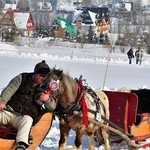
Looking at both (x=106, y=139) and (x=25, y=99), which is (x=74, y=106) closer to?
(x=25, y=99)

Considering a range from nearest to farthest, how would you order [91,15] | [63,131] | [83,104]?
1. [83,104]
2. [63,131]
3. [91,15]

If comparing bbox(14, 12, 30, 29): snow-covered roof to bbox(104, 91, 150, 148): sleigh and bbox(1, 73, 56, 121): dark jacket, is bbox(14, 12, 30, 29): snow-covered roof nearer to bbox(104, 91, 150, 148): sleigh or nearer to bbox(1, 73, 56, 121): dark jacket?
bbox(104, 91, 150, 148): sleigh

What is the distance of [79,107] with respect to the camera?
Answer: 21.5 feet

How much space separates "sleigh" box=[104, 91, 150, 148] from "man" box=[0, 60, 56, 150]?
180cm

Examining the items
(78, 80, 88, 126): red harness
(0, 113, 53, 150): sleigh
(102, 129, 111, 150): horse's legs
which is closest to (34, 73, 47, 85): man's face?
(0, 113, 53, 150): sleigh

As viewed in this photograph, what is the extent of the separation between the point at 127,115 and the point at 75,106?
4.85 ft

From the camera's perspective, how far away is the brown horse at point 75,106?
20.8 feet

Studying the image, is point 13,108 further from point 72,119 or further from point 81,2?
point 81,2

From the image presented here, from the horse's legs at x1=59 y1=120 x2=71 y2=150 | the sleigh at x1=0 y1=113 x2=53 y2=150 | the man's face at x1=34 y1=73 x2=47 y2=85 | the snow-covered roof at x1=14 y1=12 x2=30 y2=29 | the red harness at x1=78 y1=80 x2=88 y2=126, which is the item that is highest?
the man's face at x1=34 y1=73 x2=47 y2=85

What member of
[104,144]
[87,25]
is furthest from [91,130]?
[87,25]

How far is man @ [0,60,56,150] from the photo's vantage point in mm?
5977

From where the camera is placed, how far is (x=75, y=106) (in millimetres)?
6527

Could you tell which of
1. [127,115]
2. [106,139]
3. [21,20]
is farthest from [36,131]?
[21,20]

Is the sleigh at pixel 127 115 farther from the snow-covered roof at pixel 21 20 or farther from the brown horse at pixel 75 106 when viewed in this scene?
the snow-covered roof at pixel 21 20
